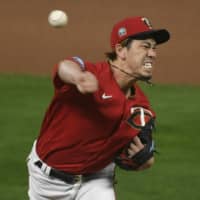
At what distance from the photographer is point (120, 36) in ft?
18.9

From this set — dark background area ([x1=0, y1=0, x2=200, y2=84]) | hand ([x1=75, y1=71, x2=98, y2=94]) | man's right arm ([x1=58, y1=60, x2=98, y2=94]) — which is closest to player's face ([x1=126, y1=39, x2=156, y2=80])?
man's right arm ([x1=58, y1=60, x2=98, y2=94])

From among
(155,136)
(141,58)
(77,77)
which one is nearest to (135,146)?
(141,58)

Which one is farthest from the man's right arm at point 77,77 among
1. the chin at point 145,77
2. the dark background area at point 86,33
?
the dark background area at point 86,33

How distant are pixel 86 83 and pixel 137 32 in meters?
1.06

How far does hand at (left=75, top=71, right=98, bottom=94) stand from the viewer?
4.74 metres

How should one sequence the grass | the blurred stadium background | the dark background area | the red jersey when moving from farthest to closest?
the dark background area
the blurred stadium background
the grass
the red jersey

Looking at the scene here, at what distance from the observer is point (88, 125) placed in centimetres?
559

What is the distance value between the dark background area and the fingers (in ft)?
28.0

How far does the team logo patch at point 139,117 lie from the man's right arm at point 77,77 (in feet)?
2.19

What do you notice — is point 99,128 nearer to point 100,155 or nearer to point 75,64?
point 100,155

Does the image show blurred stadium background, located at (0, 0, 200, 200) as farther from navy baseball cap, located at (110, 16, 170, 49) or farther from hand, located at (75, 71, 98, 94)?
hand, located at (75, 71, 98, 94)

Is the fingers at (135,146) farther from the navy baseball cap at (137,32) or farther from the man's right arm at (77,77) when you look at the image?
the man's right arm at (77,77)

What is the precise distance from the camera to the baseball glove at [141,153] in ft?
18.8

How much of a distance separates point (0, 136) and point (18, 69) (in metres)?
4.41
